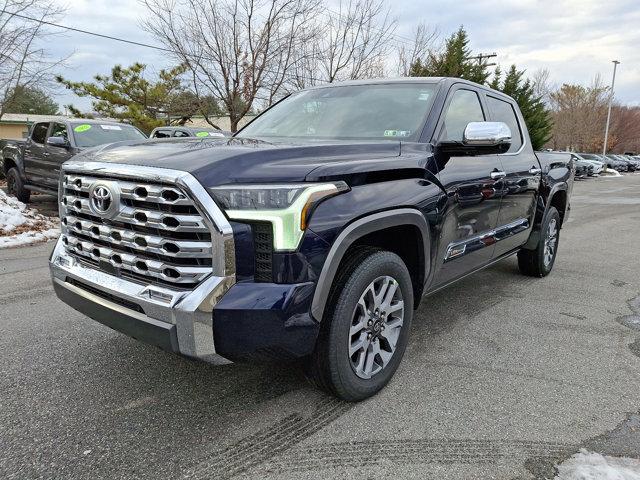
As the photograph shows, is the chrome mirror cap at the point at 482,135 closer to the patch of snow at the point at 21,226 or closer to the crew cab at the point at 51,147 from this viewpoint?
the patch of snow at the point at 21,226

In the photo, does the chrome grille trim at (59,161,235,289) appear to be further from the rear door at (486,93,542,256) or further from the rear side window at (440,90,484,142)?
the rear door at (486,93,542,256)

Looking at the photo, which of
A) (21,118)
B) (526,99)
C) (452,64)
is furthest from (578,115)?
(21,118)

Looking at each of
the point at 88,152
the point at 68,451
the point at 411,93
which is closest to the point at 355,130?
the point at 411,93

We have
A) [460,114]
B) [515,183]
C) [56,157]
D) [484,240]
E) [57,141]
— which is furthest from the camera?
[56,157]

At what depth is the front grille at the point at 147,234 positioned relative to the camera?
212cm

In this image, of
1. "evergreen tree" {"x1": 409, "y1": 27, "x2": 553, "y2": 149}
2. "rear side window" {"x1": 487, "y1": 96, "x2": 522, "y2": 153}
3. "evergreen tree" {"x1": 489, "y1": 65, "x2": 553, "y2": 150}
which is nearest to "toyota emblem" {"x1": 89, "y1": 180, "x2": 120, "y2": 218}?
"rear side window" {"x1": 487, "y1": 96, "x2": 522, "y2": 153}

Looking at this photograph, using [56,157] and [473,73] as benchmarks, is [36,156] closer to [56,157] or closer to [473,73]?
[56,157]

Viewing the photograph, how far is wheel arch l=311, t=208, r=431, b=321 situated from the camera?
2.29 m

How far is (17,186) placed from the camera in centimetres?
1066

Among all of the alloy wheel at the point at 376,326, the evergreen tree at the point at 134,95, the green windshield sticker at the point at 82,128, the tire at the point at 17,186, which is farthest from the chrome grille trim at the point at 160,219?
the evergreen tree at the point at 134,95

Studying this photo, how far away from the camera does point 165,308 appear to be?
7.03 ft

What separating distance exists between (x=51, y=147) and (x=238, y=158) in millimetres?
8711

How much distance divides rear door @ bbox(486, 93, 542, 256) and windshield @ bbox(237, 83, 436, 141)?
3.36 feet

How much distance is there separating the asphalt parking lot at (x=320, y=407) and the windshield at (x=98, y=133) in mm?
5726
